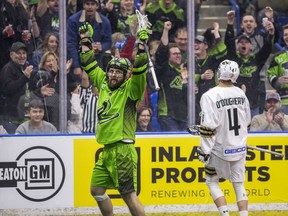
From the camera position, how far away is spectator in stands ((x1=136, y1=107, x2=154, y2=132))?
11422mm

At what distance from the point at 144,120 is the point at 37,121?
1188mm

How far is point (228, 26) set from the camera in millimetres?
11453

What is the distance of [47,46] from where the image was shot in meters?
11.2

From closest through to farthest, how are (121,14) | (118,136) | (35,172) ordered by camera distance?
(118,136)
(35,172)
(121,14)

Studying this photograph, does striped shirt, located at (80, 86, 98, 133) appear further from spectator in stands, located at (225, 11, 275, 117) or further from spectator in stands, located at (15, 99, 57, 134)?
spectator in stands, located at (225, 11, 275, 117)

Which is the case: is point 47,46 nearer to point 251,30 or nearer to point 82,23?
Result: point 82,23

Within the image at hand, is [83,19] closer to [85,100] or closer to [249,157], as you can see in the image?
[85,100]

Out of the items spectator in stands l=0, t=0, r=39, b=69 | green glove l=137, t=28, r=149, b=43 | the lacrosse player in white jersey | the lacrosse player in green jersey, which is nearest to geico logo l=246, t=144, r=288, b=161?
the lacrosse player in white jersey

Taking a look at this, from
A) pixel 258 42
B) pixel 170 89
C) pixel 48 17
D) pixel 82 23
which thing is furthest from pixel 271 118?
pixel 48 17

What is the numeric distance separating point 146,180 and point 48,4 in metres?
2.21

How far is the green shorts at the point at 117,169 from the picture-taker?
9.72m

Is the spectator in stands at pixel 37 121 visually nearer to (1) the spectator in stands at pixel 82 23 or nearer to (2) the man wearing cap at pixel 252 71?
(1) the spectator in stands at pixel 82 23

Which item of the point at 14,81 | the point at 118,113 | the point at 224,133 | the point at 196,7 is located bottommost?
the point at 224,133

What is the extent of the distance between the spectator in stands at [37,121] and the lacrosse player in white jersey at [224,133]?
6.84 feet
